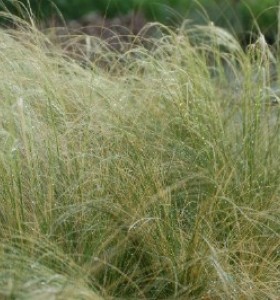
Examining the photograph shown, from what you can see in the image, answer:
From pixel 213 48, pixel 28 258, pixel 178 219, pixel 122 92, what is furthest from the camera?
pixel 213 48

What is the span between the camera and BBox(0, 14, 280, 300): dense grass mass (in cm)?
301

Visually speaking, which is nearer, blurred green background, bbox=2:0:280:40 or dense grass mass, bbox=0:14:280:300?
dense grass mass, bbox=0:14:280:300

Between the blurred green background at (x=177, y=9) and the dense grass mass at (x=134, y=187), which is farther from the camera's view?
the blurred green background at (x=177, y=9)

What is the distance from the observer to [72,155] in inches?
135

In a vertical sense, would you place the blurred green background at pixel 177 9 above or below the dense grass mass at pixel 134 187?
below

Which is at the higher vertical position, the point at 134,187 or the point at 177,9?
the point at 134,187

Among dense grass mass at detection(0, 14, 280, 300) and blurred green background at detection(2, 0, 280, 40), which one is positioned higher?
dense grass mass at detection(0, 14, 280, 300)

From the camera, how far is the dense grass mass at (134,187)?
301cm

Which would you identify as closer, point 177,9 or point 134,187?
point 134,187

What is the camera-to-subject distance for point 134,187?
3.28m

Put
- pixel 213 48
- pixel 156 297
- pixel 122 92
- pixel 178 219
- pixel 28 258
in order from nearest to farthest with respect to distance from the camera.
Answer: pixel 28 258 → pixel 156 297 → pixel 178 219 → pixel 122 92 → pixel 213 48

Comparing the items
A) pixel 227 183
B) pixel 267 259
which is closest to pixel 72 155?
pixel 227 183

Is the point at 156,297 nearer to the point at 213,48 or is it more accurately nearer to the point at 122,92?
the point at 122,92

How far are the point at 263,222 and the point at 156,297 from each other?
23.4 inches
